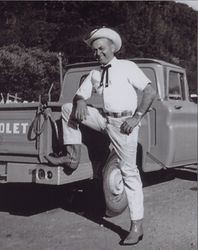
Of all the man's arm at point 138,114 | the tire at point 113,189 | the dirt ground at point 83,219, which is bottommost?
the dirt ground at point 83,219

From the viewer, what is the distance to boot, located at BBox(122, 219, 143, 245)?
455cm

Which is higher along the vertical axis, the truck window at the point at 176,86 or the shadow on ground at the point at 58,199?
the truck window at the point at 176,86

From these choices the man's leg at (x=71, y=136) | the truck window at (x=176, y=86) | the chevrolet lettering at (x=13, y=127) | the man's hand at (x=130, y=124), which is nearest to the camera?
the man's hand at (x=130, y=124)

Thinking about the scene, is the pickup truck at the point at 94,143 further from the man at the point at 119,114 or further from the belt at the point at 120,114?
the belt at the point at 120,114

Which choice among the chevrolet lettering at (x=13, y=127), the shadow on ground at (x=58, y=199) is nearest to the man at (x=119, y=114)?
the chevrolet lettering at (x=13, y=127)

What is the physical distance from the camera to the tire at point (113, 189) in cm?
549

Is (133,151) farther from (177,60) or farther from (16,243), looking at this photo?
(177,60)

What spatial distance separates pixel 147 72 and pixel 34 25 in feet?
50.1

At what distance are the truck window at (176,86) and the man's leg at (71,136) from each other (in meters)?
2.45

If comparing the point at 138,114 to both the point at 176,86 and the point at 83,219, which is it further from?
the point at 176,86

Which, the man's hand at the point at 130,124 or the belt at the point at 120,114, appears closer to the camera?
the man's hand at the point at 130,124

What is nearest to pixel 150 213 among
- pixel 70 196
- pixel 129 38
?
pixel 70 196

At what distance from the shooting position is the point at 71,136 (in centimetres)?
483

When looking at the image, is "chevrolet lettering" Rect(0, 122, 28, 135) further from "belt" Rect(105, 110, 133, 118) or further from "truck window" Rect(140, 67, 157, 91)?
"truck window" Rect(140, 67, 157, 91)
